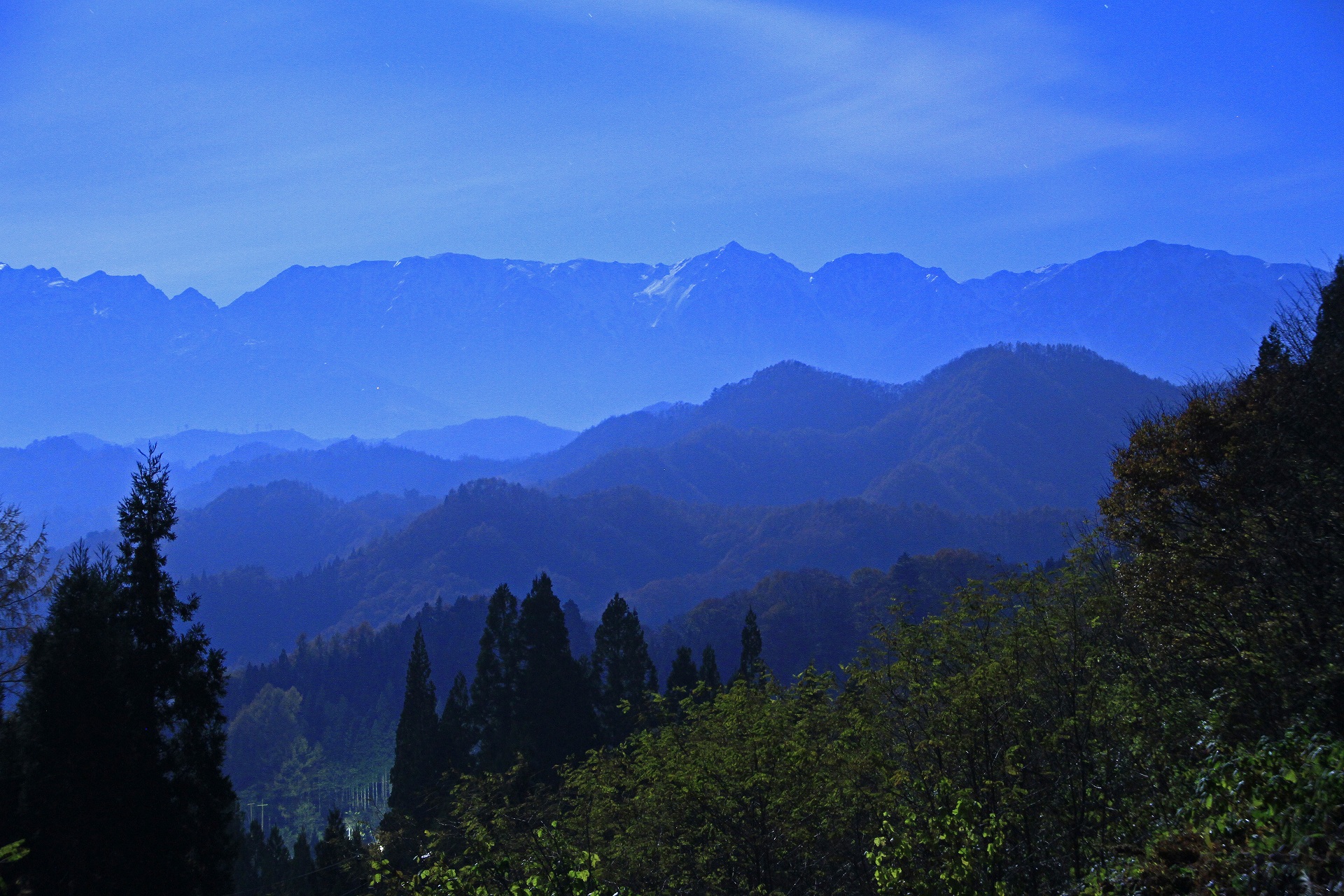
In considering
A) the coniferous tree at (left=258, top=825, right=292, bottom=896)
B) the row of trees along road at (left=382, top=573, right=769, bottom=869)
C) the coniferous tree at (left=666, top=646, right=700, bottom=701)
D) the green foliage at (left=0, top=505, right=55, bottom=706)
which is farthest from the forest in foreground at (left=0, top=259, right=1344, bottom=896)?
the coniferous tree at (left=258, top=825, right=292, bottom=896)

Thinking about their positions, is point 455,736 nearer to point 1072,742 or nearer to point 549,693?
point 549,693

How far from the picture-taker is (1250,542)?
424 inches

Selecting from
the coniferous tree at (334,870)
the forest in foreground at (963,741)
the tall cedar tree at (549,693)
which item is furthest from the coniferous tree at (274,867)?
the forest in foreground at (963,741)

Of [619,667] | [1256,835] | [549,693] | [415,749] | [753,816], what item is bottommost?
[415,749]

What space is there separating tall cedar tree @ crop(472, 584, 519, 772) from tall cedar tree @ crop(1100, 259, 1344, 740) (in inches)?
1052

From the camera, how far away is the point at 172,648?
16.8m

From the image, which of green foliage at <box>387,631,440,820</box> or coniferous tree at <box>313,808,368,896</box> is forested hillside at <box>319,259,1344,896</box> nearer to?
coniferous tree at <box>313,808,368,896</box>

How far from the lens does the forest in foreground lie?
8211 mm

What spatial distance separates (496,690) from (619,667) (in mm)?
7210

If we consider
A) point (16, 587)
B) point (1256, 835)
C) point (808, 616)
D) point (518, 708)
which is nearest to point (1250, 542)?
point (1256, 835)

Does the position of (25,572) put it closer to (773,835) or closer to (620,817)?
(620,817)

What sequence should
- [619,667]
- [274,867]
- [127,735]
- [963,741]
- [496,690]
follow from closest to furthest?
[963,741] < [127,735] < [496,690] < [274,867] < [619,667]

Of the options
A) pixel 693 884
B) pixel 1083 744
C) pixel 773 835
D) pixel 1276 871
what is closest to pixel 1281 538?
pixel 1083 744

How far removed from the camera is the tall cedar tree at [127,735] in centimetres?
1431
